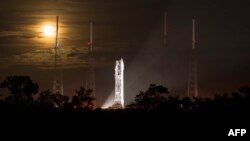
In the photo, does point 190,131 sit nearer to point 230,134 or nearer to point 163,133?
point 163,133

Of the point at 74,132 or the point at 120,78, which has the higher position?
the point at 120,78

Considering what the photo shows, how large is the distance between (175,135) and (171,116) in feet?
29.4

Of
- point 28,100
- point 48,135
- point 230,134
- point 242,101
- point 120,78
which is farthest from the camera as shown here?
point 120,78

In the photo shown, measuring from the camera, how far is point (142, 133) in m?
60.5

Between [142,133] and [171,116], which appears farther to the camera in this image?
[171,116]

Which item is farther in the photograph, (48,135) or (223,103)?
(223,103)

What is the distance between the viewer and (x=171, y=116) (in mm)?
69062

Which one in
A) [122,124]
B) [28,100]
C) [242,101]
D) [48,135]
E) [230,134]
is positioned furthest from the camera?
[28,100]

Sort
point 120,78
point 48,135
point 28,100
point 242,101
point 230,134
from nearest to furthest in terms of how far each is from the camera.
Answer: point 230,134
point 48,135
point 242,101
point 28,100
point 120,78

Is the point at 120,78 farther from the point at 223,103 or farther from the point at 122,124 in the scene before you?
the point at 122,124

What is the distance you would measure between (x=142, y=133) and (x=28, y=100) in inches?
1116

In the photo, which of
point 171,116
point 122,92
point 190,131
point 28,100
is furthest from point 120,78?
point 190,131

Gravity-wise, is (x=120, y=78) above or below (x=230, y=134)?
above

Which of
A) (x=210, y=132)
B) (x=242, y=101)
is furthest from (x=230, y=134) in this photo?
(x=242, y=101)
